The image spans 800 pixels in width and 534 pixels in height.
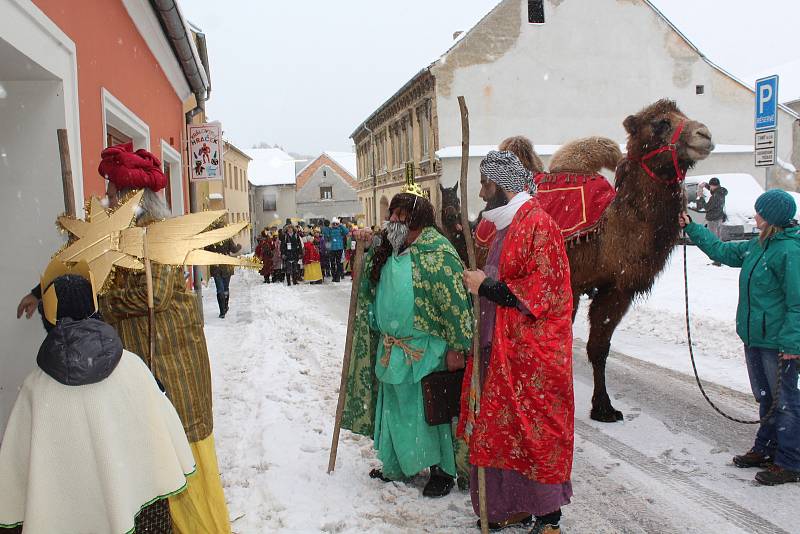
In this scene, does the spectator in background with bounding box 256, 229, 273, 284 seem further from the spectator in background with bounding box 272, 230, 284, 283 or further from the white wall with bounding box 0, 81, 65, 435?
the white wall with bounding box 0, 81, 65, 435

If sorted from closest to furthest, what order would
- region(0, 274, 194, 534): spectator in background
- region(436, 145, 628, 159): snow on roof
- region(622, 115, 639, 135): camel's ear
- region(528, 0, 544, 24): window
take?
region(0, 274, 194, 534): spectator in background
region(622, 115, 639, 135): camel's ear
region(436, 145, 628, 159): snow on roof
region(528, 0, 544, 24): window

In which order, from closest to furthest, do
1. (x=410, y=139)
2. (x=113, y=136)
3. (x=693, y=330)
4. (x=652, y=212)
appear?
1. (x=652, y=212)
2. (x=113, y=136)
3. (x=693, y=330)
4. (x=410, y=139)

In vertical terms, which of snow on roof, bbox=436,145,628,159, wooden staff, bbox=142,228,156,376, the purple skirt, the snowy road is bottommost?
the snowy road

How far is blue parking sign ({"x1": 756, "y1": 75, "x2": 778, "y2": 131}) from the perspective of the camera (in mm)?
7867

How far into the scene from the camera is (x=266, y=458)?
14.3ft

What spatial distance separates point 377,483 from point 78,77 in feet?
Answer: 10.7

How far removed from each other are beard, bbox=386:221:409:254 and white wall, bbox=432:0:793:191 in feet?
61.0

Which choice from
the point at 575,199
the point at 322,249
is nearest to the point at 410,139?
the point at 322,249

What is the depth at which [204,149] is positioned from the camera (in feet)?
35.1

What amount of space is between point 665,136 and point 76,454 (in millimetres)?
4372

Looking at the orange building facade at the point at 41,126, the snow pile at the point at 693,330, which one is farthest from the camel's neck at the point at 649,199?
the orange building facade at the point at 41,126

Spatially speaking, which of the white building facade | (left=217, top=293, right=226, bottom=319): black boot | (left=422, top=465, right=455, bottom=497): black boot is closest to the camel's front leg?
(left=422, top=465, right=455, bottom=497): black boot

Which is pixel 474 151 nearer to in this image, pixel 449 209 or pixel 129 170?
pixel 449 209

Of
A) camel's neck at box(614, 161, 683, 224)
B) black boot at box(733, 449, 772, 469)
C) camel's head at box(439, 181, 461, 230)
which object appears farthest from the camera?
camel's head at box(439, 181, 461, 230)
